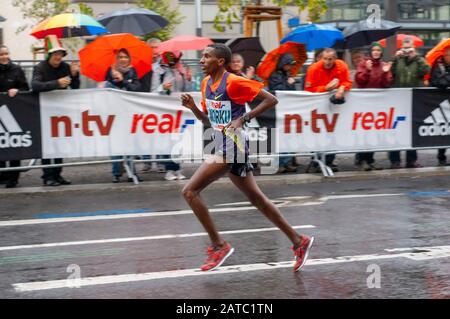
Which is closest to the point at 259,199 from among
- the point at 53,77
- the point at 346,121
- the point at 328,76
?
the point at 53,77

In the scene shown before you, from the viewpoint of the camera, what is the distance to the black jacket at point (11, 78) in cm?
1173

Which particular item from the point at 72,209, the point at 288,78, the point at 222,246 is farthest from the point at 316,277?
the point at 288,78

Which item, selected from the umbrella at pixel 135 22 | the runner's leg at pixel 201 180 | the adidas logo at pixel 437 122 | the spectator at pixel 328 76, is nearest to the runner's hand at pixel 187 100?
the runner's leg at pixel 201 180

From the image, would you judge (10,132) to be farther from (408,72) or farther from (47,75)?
(408,72)

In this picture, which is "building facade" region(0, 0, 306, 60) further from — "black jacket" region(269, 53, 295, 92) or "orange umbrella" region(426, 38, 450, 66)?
"black jacket" region(269, 53, 295, 92)

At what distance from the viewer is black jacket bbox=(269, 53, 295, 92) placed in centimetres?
1299

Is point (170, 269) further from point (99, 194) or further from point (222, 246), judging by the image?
point (99, 194)

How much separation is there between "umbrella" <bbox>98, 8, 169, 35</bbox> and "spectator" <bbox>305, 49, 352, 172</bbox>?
11.8ft

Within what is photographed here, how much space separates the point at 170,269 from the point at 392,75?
8013mm

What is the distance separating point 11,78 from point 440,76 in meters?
7.12

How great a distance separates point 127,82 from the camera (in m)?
12.3

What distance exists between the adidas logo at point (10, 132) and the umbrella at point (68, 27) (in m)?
2.54

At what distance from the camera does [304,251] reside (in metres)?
6.67

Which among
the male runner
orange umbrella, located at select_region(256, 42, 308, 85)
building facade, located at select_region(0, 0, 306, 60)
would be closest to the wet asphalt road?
the male runner
